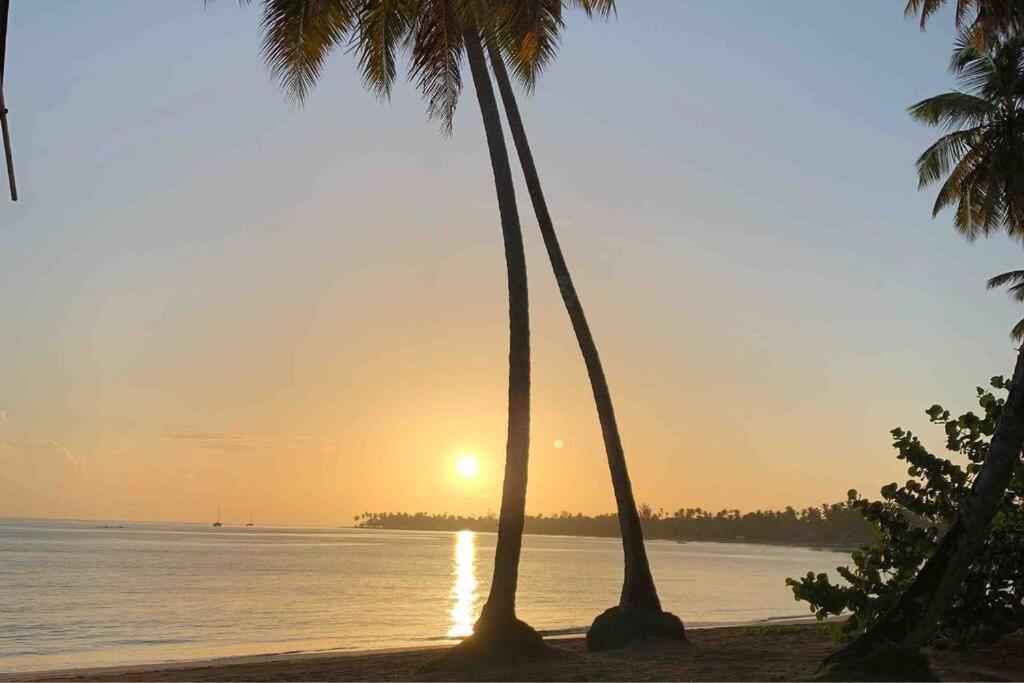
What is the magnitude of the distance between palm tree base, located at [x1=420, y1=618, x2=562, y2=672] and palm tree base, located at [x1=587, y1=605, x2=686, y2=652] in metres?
1.59

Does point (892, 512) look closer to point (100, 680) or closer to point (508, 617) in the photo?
point (508, 617)

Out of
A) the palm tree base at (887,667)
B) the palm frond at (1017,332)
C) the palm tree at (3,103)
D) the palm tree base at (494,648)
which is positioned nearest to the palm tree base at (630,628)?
the palm tree base at (494,648)

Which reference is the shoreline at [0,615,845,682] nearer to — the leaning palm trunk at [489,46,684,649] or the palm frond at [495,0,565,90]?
the leaning palm trunk at [489,46,684,649]

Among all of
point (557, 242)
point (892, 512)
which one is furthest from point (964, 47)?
point (892, 512)

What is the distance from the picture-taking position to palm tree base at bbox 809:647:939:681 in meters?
10.2

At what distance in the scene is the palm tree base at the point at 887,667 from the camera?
10.2m

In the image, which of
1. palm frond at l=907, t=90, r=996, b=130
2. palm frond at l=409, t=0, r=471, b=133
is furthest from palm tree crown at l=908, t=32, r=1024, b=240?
palm frond at l=409, t=0, r=471, b=133

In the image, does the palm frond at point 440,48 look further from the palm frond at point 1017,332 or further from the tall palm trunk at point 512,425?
the palm frond at point 1017,332

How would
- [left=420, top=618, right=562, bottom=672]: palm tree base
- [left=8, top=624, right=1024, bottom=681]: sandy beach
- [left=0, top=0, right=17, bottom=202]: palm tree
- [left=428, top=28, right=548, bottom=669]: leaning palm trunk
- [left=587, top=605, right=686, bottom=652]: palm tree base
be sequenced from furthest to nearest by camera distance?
[left=587, top=605, right=686, bottom=652]: palm tree base
[left=428, top=28, right=548, bottom=669]: leaning palm trunk
[left=420, top=618, right=562, bottom=672]: palm tree base
[left=8, top=624, right=1024, bottom=681]: sandy beach
[left=0, top=0, right=17, bottom=202]: palm tree

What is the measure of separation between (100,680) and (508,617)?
604cm

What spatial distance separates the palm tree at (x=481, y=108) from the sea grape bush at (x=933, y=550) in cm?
382

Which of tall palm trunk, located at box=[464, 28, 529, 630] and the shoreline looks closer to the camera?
tall palm trunk, located at box=[464, 28, 529, 630]

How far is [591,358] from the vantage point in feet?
54.9

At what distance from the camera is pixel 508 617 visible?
13.9 m
